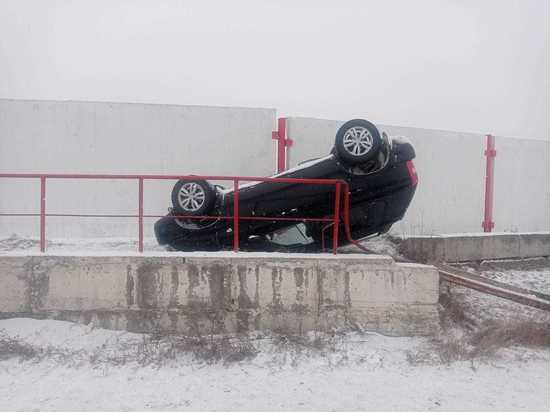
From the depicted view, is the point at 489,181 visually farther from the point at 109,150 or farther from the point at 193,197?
the point at 109,150

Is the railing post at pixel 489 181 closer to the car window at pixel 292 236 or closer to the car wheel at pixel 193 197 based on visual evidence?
the car window at pixel 292 236

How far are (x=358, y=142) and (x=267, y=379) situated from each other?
328 centimetres

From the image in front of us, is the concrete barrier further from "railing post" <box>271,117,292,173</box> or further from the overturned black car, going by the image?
"railing post" <box>271,117,292,173</box>

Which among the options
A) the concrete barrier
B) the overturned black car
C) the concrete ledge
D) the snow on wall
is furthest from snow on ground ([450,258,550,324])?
the overturned black car

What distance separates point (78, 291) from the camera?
4.98 metres

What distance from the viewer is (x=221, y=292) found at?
16.4 feet

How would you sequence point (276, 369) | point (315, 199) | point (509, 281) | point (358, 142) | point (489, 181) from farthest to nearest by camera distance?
point (489, 181) → point (509, 281) → point (315, 199) → point (358, 142) → point (276, 369)

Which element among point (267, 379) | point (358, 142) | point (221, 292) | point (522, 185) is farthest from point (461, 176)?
point (267, 379)

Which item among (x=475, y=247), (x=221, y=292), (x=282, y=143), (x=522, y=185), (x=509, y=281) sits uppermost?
(x=282, y=143)

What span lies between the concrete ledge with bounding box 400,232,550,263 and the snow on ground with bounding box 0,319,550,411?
138 inches

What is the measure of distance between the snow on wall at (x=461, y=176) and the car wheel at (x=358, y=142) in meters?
2.35

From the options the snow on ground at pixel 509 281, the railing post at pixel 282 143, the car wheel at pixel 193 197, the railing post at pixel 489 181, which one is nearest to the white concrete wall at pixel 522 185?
the railing post at pixel 489 181

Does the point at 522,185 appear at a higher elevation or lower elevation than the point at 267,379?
higher

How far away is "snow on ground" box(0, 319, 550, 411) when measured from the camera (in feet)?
11.6
